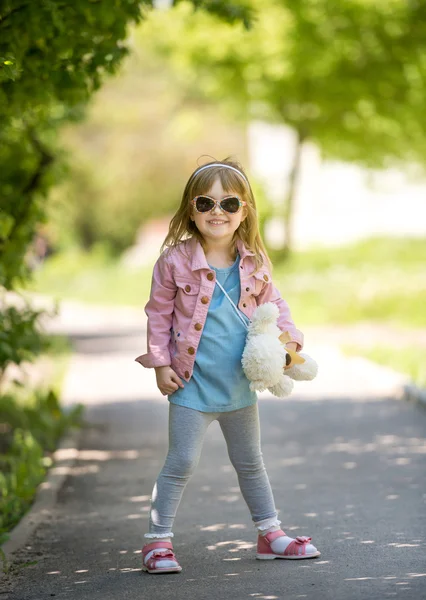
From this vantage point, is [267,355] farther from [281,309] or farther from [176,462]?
[176,462]

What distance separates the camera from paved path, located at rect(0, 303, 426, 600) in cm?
497

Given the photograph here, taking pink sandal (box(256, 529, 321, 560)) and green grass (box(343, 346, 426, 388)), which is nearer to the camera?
pink sandal (box(256, 529, 321, 560))

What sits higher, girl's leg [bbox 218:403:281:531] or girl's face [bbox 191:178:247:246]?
girl's face [bbox 191:178:247:246]

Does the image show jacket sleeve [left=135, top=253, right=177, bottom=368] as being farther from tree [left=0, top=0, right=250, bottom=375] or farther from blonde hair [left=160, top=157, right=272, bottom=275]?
tree [left=0, top=0, right=250, bottom=375]

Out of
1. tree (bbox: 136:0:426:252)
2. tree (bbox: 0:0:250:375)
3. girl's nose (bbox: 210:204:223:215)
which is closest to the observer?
girl's nose (bbox: 210:204:223:215)

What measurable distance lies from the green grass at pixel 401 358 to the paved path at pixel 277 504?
0.26m

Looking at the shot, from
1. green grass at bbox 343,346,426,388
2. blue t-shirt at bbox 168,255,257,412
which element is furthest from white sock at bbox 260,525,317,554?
green grass at bbox 343,346,426,388

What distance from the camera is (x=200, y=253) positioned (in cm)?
525

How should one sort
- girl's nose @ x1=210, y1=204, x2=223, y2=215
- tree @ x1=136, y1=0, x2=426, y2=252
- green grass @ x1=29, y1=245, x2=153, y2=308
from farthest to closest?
green grass @ x1=29, y1=245, x2=153, y2=308 < tree @ x1=136, y1=0, x2=426, y2=252 < girl's nose @ x1=210, y1=204, x2=223, y2=215

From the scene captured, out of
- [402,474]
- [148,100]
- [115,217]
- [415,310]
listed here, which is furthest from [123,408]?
[148,100]

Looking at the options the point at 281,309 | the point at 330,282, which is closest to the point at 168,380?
the point at 281,309

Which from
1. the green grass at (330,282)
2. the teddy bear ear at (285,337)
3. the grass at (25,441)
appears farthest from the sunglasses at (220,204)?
the green grass at (330,282)

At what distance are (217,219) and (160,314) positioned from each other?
519mm

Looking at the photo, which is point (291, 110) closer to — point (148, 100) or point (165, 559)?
point (148, 100)
